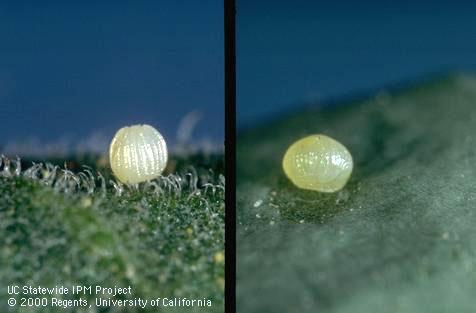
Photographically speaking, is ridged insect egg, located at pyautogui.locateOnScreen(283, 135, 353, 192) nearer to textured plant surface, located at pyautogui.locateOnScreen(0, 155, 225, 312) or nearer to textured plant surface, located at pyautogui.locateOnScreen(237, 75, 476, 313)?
Answer: textured plant surface, located at pyautogui.locateOnScreen(237, 75, 476, 313)

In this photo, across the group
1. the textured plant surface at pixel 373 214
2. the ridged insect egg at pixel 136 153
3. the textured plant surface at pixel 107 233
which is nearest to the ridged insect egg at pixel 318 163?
the textured plant surface at pixel 373 214

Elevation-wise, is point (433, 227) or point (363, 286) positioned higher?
point (433, 227)

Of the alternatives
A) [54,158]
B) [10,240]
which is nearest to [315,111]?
[54,158]

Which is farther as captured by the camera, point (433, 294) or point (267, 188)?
point (267, 188)

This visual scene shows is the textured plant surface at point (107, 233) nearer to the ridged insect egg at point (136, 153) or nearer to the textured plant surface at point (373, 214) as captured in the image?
the ridged insect egg at point (136, 153)

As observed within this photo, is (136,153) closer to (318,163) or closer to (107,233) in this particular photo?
(107,233)

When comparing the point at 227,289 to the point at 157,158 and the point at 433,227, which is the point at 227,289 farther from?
the point at 433,227
